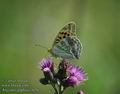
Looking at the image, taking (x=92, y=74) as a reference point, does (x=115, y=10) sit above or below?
above

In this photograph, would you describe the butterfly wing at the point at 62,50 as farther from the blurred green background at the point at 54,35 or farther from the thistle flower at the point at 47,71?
the blurred green background at the point at 54,35

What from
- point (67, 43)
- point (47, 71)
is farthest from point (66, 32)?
point (47, 71)

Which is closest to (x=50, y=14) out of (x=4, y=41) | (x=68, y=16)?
(x=68, y=16)

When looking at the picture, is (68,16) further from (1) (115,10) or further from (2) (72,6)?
(1) (115,10)

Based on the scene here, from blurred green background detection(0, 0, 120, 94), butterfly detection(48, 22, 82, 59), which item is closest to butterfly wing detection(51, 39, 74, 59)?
butterfly detection(48, 22, 82, 59)

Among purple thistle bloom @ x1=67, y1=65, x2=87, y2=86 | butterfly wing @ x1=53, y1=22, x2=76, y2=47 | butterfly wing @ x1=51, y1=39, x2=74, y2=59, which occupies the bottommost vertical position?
purple thistle bloom @ x1=67, y1=65, x2=87, y2=86

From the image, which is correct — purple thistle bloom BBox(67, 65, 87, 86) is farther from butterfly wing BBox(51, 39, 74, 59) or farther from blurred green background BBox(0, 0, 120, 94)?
blurred green background BBox(0, 0, 120, 94)

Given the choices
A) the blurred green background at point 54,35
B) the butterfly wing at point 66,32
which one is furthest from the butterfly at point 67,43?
the blurred green background at point 54,35
